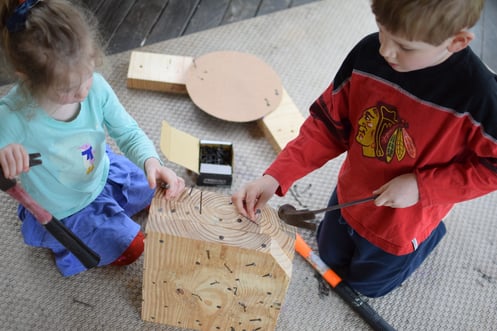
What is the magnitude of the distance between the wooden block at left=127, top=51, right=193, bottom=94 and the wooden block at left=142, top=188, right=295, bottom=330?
26.8 inches

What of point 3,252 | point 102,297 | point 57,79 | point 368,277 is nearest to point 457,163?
point 368,277

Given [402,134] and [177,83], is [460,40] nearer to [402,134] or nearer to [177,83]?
[402,134]

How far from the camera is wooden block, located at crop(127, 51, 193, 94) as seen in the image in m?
1.51

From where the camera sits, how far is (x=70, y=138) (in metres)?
0.98

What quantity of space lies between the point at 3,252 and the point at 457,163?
96 centimetres

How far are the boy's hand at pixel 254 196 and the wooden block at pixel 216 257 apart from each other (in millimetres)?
12

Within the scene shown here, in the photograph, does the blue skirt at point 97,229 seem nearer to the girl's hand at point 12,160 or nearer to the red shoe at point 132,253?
the red shoe at point 132,253

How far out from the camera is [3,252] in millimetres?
1172

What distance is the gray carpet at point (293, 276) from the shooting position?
1108 millimetres

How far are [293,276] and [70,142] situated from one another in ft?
1.88

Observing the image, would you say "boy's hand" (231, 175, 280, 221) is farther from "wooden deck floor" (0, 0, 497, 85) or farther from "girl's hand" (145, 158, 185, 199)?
"wooden deck floor" (0, 0, 497, 85)

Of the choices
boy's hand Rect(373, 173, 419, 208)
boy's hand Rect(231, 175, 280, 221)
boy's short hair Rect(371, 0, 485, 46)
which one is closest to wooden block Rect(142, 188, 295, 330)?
boy's hand Rect(231, 175, 280, 221)

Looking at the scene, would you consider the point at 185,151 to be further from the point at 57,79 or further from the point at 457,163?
the point at 457,163

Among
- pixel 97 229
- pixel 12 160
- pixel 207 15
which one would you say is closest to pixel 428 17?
pixel 12 160
